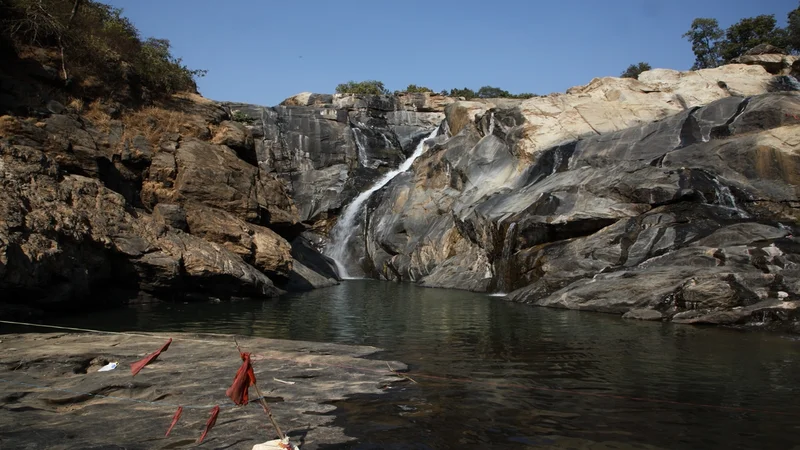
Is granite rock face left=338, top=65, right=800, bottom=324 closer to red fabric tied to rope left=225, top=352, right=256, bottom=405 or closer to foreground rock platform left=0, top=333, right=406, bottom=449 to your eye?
foreground rock platform left=0, top=333, right=406, bottom=449

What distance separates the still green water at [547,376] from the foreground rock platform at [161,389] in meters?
0.63

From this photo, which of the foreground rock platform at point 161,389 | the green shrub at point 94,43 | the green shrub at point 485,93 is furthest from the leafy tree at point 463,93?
the foreground rock platform at point 161,389

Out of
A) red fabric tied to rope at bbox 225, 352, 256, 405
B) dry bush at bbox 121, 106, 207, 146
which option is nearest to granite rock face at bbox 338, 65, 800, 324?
red fabric tied to rope at bbox 225, 352, 256, 405

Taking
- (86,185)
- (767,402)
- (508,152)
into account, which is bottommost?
(767,402)

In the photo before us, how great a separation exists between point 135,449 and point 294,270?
995 inches

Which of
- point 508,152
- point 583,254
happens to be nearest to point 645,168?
point 583,254

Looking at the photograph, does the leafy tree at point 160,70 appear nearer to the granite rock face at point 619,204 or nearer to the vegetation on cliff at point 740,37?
the granite rock face at point 619,204

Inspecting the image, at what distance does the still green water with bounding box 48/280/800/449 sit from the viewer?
697 centimetres

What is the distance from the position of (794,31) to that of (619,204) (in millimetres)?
44815

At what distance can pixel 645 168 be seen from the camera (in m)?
26.1

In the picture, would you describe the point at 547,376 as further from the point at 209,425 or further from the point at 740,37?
the point at 740,37

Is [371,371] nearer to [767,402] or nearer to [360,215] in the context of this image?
[767,402]

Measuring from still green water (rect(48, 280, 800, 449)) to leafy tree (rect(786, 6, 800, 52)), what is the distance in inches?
2006

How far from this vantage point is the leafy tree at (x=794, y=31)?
182ft
